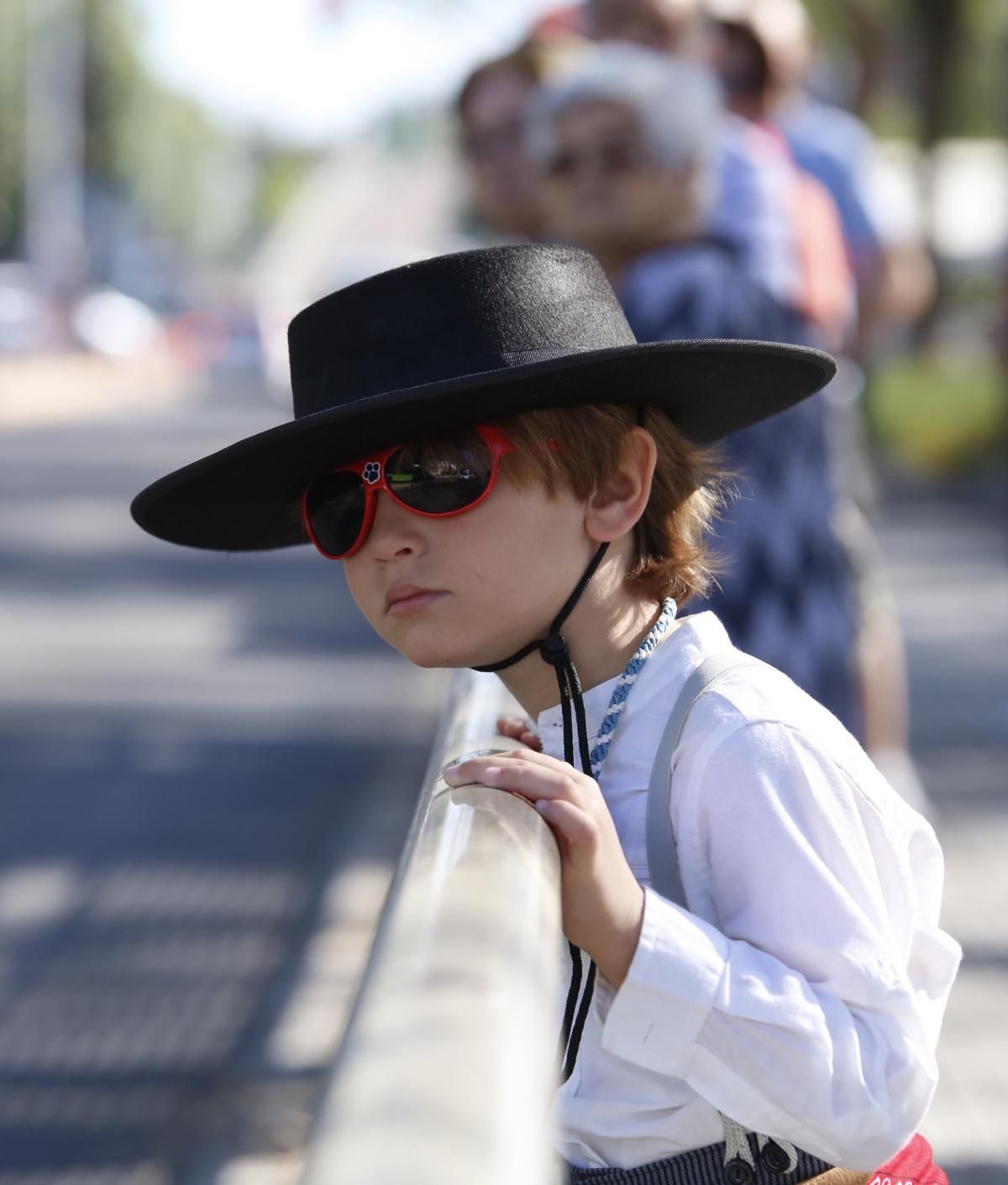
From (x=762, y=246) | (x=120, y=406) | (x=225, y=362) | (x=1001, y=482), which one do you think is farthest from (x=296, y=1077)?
(x=225, y=362)

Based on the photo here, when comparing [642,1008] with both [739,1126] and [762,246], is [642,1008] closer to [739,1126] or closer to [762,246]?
[739,1126]

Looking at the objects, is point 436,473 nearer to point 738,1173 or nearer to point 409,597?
point 409,597

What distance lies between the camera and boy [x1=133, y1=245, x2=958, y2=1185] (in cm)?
150

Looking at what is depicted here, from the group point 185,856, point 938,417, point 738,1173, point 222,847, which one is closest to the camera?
point 738,1173

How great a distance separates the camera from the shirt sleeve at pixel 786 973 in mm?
1487

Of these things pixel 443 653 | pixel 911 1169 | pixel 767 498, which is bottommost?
pixel 911 1169

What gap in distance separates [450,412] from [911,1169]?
2.73 feet

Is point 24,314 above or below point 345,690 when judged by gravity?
below

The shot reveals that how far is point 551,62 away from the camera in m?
4.69

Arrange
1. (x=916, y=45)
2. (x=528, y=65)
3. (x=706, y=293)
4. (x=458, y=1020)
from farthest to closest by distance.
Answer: (x=916, y=45) < (x=528, y=65) < (x=706, y=293) < (x=458, y=1020)

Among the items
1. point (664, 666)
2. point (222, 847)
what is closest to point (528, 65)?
point (222, 847)

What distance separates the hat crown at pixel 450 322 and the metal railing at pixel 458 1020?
49 cm

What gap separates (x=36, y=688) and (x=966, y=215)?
32788mm

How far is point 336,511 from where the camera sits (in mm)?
1795
